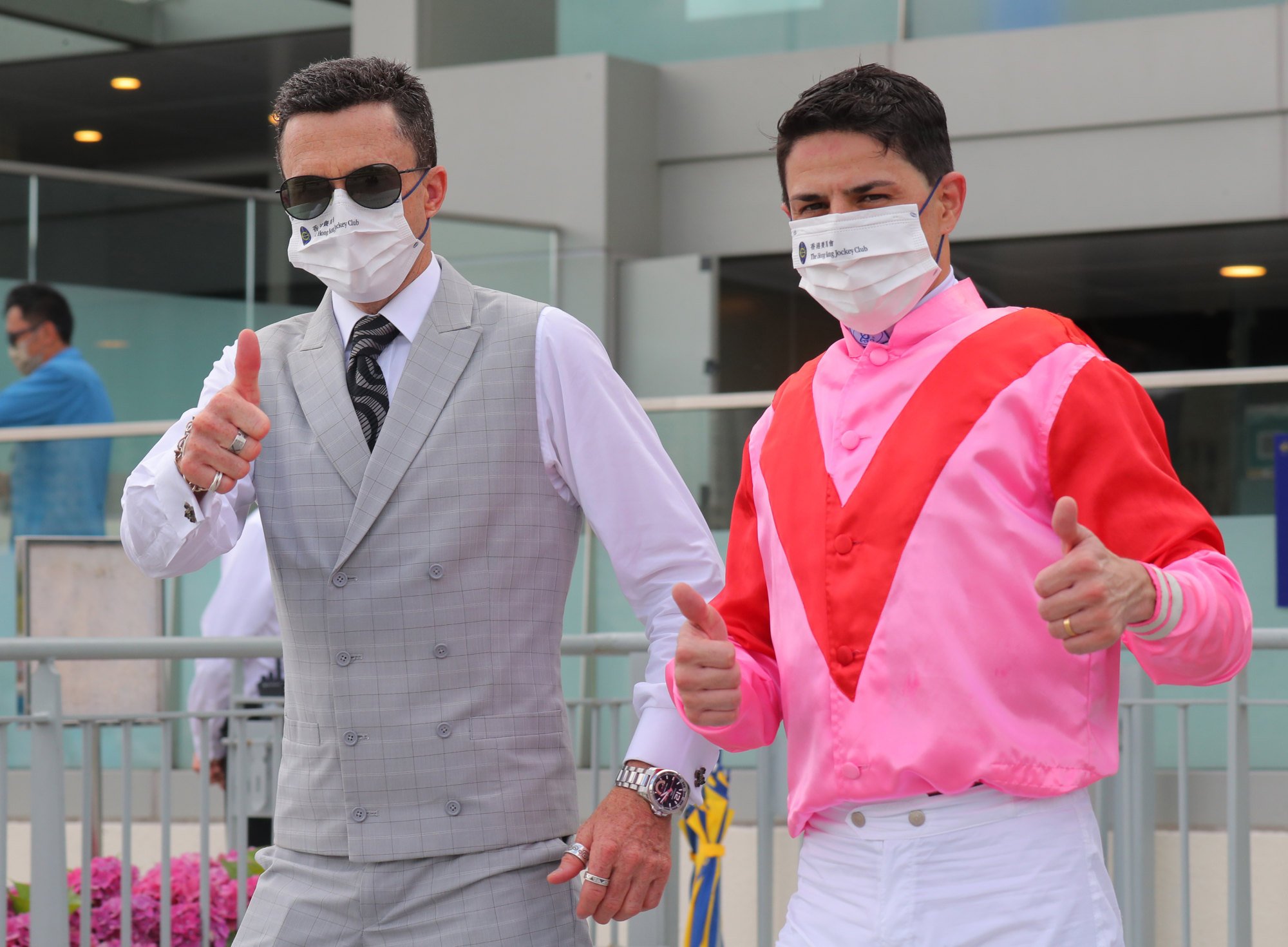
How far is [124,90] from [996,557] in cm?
1431

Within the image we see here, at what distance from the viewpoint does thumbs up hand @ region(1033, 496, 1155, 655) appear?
1.65 m

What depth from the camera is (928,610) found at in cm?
193

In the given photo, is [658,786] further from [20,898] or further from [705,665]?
[20,898]

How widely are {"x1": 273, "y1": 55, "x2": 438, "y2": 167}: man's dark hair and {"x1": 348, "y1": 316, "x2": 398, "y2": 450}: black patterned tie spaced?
0.28 metres

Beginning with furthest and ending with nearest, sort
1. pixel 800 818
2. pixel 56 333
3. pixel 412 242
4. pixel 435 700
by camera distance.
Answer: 1. pixel 56 333
2. pixel 412 242
3. pixel 435 700
4. pixel 800 818

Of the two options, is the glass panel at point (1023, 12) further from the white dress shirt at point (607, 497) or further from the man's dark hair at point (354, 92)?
the white dress shirt at point (607, 497)

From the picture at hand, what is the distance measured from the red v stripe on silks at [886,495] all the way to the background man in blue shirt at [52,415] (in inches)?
264

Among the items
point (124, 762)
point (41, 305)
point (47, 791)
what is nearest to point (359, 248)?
point (47, 791)

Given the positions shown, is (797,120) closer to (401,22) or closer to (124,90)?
(401,22)

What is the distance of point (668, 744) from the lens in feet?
7.66

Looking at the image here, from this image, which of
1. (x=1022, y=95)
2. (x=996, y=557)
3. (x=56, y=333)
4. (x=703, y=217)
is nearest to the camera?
(x=996, y=557)

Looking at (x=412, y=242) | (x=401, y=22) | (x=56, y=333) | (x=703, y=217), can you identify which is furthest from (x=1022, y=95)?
(x=412, y=242)

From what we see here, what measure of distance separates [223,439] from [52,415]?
6.91 meters

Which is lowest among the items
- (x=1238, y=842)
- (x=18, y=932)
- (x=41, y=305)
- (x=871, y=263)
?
(x=18, y=932)
